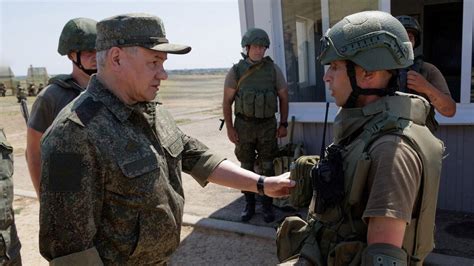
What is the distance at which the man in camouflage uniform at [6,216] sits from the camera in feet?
7.43

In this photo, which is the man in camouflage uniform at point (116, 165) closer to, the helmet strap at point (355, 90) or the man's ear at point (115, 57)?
the man's ear at point (115, 57)

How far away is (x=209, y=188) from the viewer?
6133mm

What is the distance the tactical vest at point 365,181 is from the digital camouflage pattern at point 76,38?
6.39 feet

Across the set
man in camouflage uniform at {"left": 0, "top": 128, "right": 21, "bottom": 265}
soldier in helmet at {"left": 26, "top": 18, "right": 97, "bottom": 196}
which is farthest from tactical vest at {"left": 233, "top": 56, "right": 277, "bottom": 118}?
man in camouflage uniform at {"left": 0, "top": 128, "right": 21, "bottom": 265}

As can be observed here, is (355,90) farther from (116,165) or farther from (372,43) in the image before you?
(116,165)

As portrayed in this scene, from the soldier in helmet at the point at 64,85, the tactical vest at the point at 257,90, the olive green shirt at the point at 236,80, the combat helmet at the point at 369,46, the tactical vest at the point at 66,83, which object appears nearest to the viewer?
the combat helmet at the point at 369,46

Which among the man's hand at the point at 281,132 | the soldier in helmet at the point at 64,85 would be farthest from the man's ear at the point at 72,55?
the man's hand at the point at 281,132

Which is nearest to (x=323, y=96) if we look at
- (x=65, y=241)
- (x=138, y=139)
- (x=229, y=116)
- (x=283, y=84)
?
(x=283, y=84)

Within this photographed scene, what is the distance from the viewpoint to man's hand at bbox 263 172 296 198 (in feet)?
7.16

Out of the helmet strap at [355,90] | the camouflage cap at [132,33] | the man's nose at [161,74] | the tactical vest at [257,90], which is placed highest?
the camouflage cap at [132,33]

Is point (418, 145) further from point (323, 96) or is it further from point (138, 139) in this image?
point (323, 96)

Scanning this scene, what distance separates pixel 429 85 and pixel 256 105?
6.50ft

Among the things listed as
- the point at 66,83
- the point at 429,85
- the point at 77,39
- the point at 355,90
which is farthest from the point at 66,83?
the point at 429,85

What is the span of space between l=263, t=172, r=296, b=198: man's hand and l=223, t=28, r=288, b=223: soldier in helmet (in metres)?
2.31
